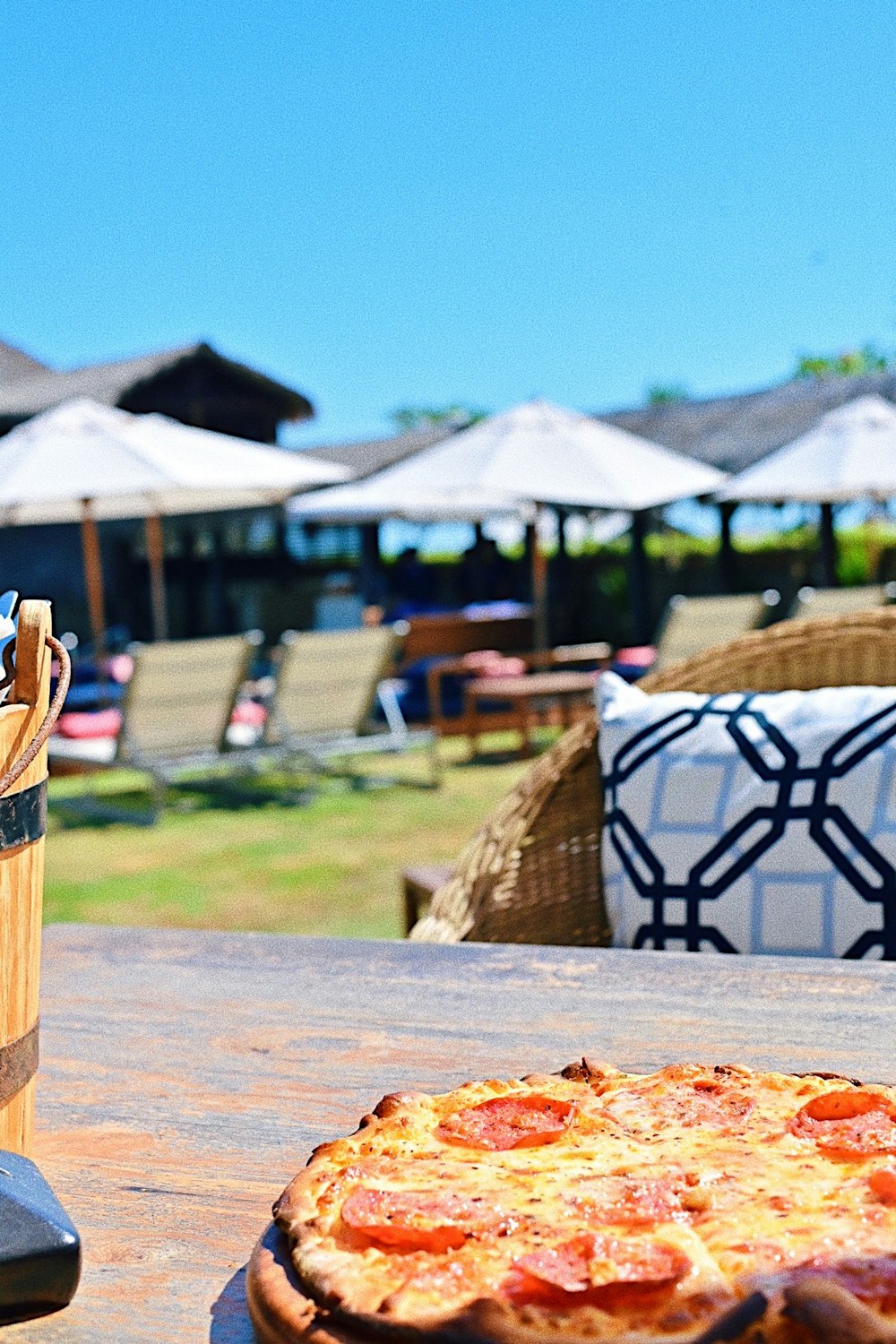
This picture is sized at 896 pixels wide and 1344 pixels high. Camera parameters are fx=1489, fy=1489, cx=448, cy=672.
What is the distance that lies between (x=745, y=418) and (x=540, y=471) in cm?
732

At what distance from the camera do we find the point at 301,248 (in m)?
93.9

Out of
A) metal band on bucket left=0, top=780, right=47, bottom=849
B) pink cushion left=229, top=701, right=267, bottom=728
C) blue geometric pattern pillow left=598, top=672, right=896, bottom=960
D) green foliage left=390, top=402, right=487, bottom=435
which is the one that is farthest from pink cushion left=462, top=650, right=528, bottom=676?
green foliage left=390, top=402, right=487, bottom=435

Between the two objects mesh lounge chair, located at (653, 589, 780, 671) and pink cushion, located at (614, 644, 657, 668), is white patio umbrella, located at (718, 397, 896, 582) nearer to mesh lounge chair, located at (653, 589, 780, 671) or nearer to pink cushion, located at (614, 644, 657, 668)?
pink cushion, located at (614, 644, 657, 668)

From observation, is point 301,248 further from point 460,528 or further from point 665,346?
point 460,528

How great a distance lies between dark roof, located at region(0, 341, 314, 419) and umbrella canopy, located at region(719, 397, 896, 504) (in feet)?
29.3

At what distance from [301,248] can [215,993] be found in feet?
317

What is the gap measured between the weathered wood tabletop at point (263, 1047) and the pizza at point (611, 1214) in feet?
0.38

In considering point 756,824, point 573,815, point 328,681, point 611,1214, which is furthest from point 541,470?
point 611,1214

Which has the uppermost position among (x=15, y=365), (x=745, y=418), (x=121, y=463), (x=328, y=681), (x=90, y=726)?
(x=15, y=365)

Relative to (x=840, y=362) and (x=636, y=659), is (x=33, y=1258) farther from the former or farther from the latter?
(x=840, y=362)

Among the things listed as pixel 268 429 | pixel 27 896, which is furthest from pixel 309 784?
pixel 268 429

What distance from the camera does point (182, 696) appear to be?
7.67 meters

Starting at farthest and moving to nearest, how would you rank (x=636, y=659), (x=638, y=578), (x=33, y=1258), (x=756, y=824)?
(x=638, y=578)
(x=636, y=659)
(x=756, y=824)
(x=33, y=1258)

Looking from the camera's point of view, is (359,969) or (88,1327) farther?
(359,969)
